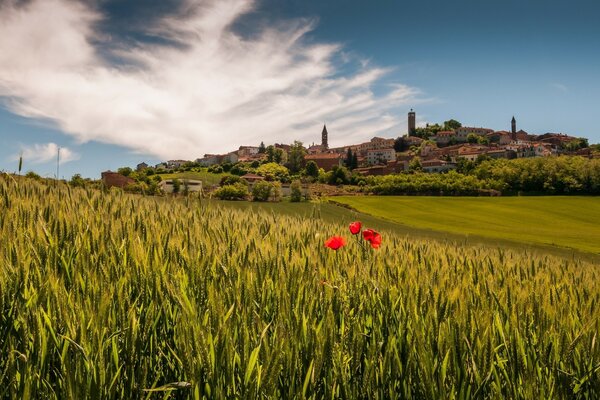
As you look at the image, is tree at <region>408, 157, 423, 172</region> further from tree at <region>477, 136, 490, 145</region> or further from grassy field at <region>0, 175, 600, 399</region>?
grassy field at <region>0, 175, 600, 399</region>

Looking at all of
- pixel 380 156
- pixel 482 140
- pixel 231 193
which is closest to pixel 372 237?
pixel 231 193

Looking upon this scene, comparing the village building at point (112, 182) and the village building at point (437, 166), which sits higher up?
the village building at point (437, 166)

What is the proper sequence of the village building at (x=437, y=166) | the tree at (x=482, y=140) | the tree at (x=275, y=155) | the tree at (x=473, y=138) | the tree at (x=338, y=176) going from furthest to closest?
the tree at (x=473, y=138) < the tree at (x=482, y=140) < the tree at (x=275, y=155) < the village building at (x=437, y=166) < the tree at (x=338, y=176)

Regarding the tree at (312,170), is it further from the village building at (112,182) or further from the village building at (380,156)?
the village building at (112,182)

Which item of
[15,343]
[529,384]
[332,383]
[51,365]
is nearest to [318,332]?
[332,383]

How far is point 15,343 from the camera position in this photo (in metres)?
1.42

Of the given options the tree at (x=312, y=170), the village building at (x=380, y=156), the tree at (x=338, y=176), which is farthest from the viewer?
the village building at (x=380, y=156)

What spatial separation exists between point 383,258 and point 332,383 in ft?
7.89

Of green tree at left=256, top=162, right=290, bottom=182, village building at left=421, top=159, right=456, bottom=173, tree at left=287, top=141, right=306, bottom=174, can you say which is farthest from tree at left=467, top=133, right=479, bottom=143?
green tree at left=256, top=162, right=290, bottom=182

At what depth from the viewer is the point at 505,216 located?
67.0 meters

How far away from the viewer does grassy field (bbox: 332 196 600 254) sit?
46.7m

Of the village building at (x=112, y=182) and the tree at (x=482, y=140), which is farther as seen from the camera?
the tree at (x=482, y=140)

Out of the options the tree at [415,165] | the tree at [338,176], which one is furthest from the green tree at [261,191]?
the tree at [415,165]

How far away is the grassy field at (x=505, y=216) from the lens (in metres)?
46.7
